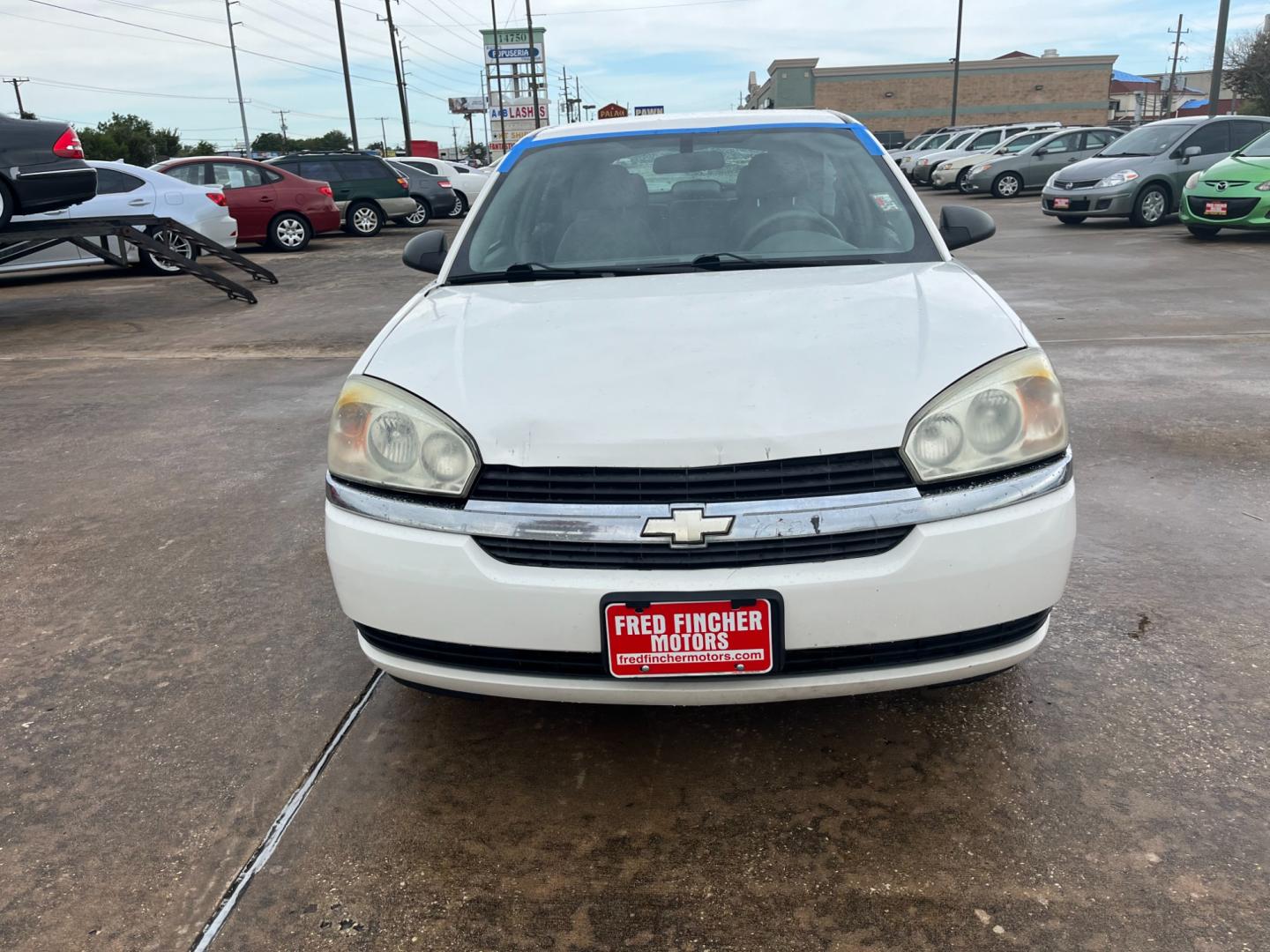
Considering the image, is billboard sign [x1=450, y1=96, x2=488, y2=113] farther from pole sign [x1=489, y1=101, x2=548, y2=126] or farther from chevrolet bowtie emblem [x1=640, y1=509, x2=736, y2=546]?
chevrolet bowtie emblem [x1=640, y1=509, x2=736, y2=546]

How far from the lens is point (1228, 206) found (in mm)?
11898

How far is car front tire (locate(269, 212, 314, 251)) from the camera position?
15766 millimetres

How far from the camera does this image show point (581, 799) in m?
2.34

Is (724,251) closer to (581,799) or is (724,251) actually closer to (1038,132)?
(581,799)

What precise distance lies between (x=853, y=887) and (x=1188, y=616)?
1673 mm

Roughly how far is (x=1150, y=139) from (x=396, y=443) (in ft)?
52.1

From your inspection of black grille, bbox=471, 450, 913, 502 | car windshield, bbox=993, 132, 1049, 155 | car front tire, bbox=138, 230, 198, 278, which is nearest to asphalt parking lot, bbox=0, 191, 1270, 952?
black grille, bbox=471, 450, 913, 502

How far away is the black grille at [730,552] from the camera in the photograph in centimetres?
203

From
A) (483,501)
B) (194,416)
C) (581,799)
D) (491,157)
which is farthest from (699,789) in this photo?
(491,157)

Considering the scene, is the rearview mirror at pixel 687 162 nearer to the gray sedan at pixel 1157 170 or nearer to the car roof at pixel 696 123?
the car roof at pixel 696 123

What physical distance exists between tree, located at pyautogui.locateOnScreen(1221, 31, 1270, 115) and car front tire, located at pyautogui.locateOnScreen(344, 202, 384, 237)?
39.8 metres

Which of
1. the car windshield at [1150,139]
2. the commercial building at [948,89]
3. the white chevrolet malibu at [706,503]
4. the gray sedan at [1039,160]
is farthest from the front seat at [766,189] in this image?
the commercial building at [948,89]

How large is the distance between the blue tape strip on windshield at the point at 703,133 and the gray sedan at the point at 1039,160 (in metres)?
19.5

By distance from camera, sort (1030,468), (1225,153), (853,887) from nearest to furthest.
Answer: (853,887)
(1030,468)
(1225,153)
